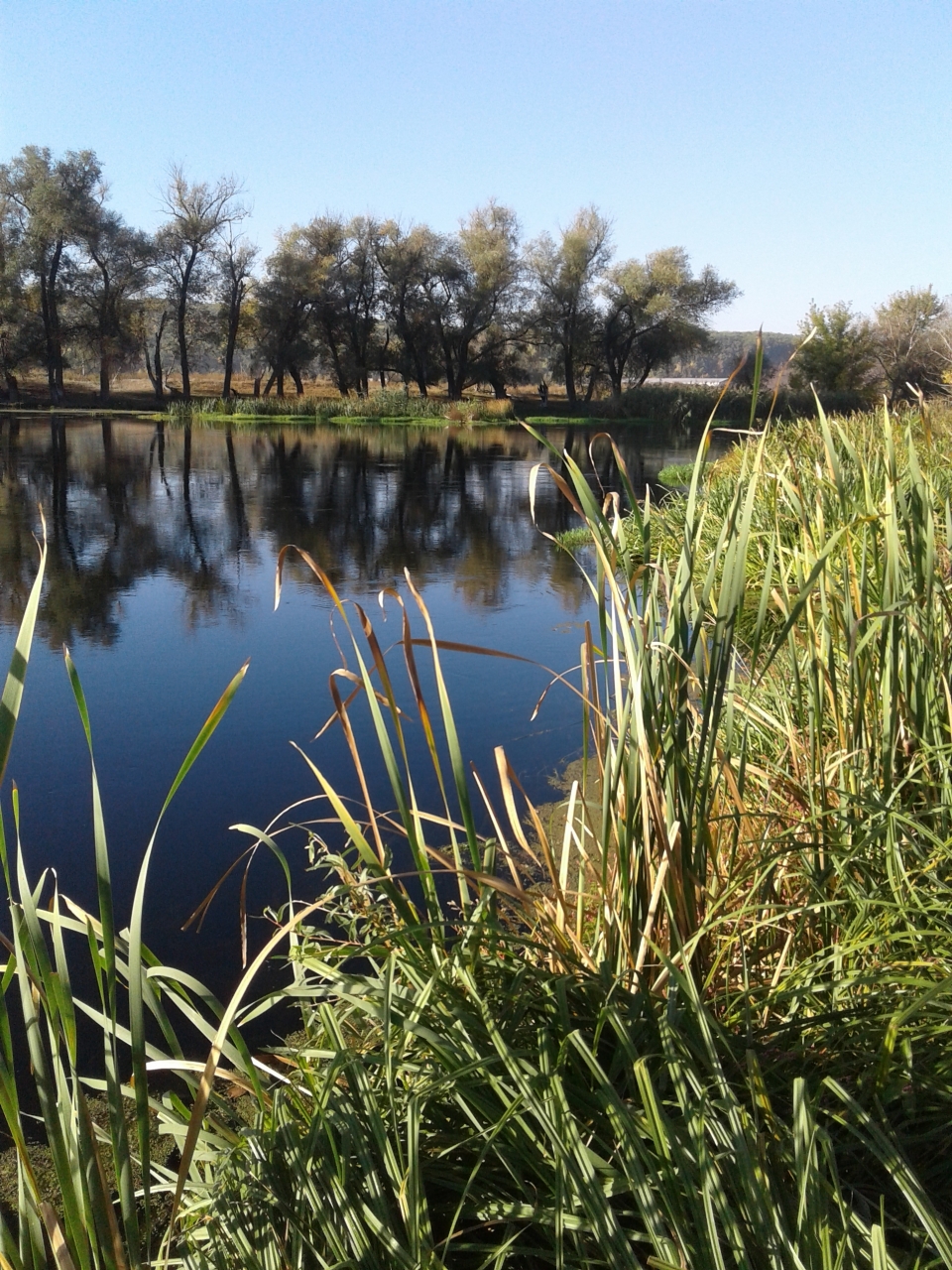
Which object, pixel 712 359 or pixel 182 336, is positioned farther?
pixel 712 359

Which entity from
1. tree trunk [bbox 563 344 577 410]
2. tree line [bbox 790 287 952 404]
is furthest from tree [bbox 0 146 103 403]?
tree line [bbox 790 287 952 404]

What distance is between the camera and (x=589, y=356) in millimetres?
40125

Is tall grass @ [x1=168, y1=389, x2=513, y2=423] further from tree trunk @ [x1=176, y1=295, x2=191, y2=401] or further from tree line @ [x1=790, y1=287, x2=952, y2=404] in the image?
tree line @ [x1=790, y1=287, x2=952, y2=404]

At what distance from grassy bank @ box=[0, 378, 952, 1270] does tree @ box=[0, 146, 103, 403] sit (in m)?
34.3

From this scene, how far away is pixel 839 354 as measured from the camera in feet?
121

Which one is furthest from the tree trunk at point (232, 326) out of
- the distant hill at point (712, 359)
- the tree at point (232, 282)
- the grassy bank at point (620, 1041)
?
the grassy bank at point (620, 1041)

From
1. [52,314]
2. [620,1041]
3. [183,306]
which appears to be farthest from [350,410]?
[620,1041]

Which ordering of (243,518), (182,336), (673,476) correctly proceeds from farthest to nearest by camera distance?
(182,336) < (673,476) < (243,518)

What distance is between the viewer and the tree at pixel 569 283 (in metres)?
38.0

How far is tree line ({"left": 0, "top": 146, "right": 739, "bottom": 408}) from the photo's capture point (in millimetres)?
31641

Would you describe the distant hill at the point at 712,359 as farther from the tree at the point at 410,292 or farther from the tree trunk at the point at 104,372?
the tree trunk at the point at 104,372

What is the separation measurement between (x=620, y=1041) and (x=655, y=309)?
3955 cm

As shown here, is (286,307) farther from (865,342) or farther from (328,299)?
(865,342)

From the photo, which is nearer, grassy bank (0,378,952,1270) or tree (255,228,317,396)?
grassy bank (0,378,952,1270)
